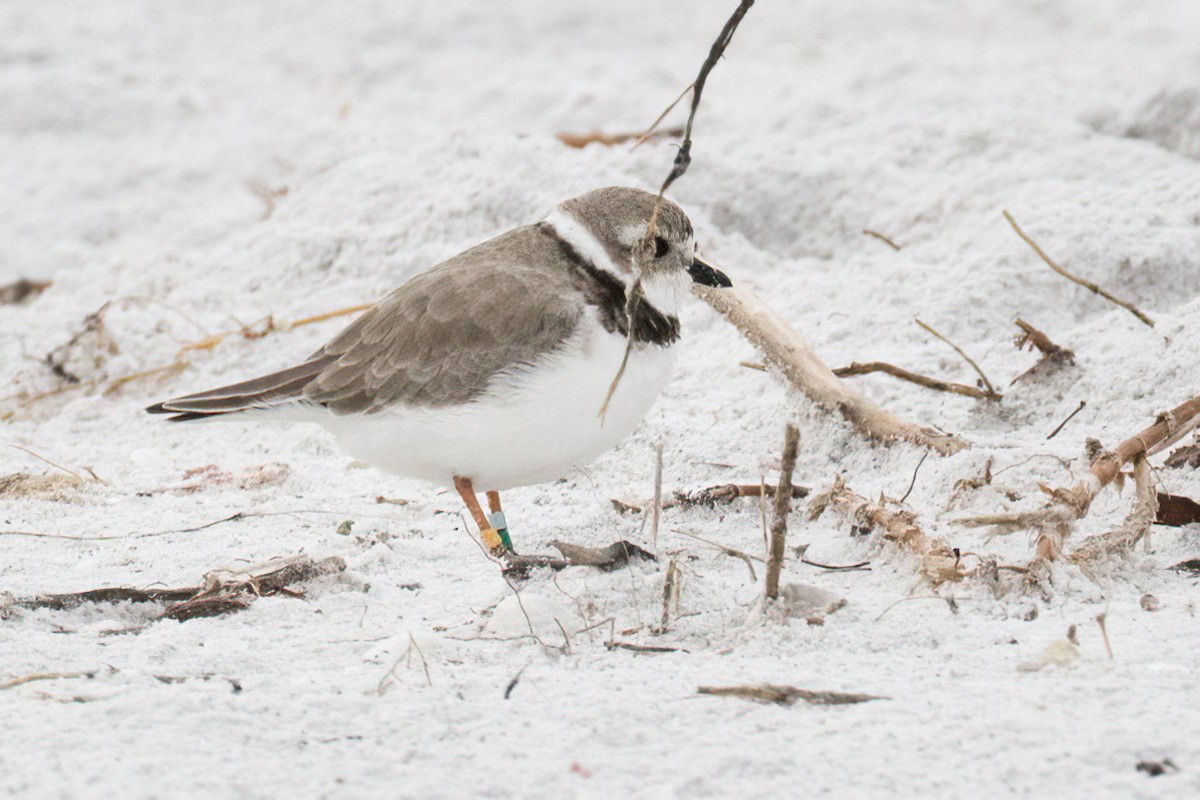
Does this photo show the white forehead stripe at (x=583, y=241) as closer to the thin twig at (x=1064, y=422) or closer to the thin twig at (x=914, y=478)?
the thin twig at (x=914, y=478)

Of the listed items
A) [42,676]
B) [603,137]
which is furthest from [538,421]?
[603,137]

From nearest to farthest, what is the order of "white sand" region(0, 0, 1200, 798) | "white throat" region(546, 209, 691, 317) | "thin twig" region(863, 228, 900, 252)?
"white sand" region(0, 0, 1200, 798)
"white throat" region(546, 209, 691, 317)
"thin twig" region(863, 228, 900, 252)

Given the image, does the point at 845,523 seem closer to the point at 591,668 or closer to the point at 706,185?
the point at 591,668

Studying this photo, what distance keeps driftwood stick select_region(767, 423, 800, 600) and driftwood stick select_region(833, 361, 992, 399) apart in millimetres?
1376

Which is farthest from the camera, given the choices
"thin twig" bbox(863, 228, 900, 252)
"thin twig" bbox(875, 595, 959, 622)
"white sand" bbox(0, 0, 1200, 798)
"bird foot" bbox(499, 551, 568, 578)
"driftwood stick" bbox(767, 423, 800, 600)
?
"thin twig" bbox(863, 228, 900, 252)

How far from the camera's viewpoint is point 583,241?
3514mm

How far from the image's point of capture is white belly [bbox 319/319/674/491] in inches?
126

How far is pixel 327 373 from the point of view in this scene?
11.9 feet

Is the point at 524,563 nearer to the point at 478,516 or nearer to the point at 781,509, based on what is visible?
the point at 478,516

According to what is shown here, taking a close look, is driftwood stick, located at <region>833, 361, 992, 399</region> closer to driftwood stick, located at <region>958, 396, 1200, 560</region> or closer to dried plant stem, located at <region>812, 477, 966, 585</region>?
dried plant stem, located at <region>812, 477, 966, 585</region>

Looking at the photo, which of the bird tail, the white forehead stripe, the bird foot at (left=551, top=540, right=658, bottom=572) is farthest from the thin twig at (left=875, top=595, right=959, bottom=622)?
the bird tail

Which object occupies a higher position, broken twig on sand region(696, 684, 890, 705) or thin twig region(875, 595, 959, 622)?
broken twig on sand region(696, 684, 890, 705)

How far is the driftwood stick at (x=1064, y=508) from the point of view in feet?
9.27

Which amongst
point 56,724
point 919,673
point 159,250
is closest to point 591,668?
point 919,673
